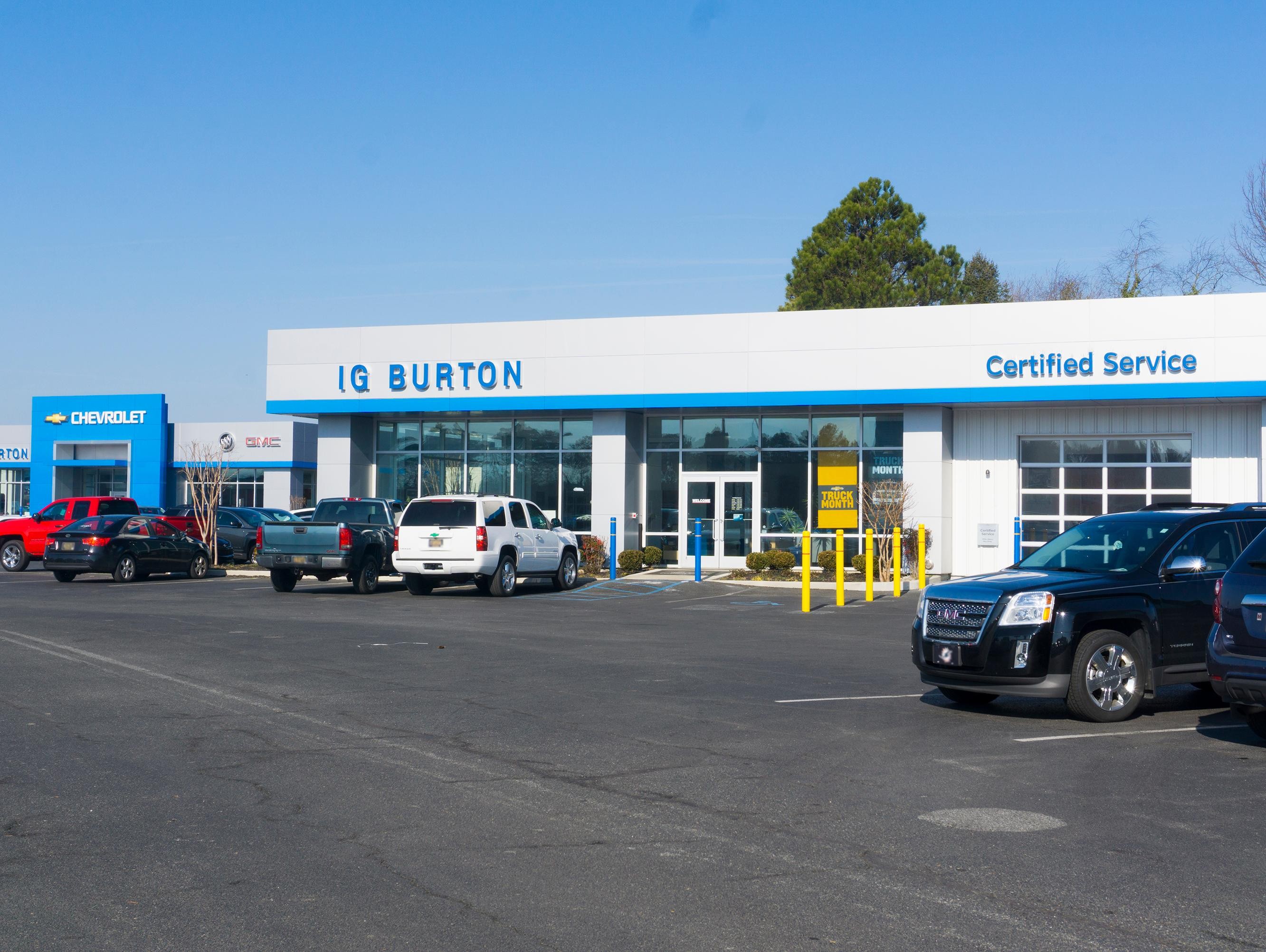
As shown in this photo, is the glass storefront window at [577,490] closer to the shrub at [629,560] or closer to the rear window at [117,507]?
the shrub at [629,560]

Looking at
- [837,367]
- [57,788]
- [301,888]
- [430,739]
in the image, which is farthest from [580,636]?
[837,367]

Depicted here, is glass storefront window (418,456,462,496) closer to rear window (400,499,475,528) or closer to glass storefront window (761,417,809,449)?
glass storefront window (761,417,809,449)

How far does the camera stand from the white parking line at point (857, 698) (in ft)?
38.2

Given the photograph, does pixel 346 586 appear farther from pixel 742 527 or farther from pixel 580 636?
pixel 580 636

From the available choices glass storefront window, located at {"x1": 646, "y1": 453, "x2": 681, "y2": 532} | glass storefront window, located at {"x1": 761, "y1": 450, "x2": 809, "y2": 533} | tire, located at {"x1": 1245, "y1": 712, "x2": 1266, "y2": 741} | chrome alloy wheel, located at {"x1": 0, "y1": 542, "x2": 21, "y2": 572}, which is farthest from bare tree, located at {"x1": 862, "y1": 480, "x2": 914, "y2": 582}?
chrome alloy wheel, located at {"x1": 0, "y1": 542, "x2": 21, "y2": 572}

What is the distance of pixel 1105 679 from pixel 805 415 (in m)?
22.4

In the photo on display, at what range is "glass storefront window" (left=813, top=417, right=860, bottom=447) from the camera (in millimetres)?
32156

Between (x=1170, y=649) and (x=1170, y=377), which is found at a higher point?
(x=1170, y=377)

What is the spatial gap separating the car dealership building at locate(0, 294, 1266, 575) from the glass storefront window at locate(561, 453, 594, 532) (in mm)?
52

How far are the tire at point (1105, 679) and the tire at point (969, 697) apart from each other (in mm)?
1070

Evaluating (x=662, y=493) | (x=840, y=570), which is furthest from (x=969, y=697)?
(x=662, y=493)

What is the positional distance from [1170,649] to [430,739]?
6.19m

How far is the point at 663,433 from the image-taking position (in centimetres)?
3422

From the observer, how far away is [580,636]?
58.4 ft
